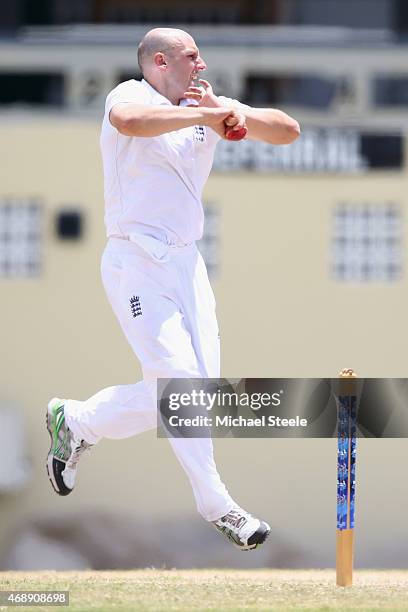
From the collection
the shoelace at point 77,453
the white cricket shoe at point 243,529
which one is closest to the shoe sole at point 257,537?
the white cricket shoe at point 243,529

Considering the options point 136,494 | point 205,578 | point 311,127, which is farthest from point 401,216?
point 205,578

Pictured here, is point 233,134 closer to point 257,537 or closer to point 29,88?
point 257,537

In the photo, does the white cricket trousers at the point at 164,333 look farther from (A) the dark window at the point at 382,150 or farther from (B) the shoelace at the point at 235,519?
(A) the dark window at the point at 382,150

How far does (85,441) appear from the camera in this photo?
7082 millimetres

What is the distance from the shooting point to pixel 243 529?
661 centimetres

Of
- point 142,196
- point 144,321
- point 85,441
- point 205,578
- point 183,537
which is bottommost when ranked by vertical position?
point 183,537

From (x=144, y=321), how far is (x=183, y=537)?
733 centimetres

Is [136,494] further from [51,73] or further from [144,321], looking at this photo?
[144,321]

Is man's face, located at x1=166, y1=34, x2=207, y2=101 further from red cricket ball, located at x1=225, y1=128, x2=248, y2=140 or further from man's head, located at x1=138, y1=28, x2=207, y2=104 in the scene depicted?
red cricket ball, located at x1=225, y1=128, x2=248, y2=140

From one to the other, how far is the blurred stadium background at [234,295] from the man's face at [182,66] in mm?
7010

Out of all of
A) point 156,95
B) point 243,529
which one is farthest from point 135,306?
point 243,529

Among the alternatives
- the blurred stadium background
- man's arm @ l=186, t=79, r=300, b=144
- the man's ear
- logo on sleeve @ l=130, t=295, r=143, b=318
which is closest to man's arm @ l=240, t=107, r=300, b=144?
man's arm @ l=186, t=79, r=300, b=144

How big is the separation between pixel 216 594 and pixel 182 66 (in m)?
2.25

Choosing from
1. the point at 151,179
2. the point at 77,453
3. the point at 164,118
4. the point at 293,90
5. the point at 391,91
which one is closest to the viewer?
the point at 164,118
